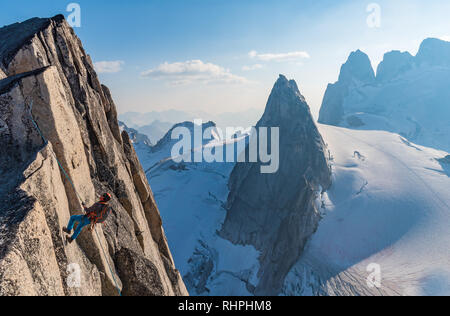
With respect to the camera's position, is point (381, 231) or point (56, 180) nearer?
point (56, 180)

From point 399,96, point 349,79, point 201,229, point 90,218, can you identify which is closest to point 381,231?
point 201,229

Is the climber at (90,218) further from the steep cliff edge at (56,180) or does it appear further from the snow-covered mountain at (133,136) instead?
the snow-covered mountain at (133,136)

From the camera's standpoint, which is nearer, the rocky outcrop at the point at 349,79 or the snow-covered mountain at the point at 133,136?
the snow-covered mountain at the point at 133,136

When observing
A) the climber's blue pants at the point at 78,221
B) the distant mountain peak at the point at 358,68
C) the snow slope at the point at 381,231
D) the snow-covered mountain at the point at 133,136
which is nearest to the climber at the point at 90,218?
the climber's blue pants at the point at 78,221

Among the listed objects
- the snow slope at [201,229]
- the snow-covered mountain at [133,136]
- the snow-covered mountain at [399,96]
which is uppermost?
the snow-covered mountain at [399,96]

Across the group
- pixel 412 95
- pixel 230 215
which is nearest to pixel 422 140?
pixel 412 95

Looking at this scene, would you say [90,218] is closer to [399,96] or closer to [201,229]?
[201,229]
